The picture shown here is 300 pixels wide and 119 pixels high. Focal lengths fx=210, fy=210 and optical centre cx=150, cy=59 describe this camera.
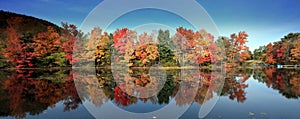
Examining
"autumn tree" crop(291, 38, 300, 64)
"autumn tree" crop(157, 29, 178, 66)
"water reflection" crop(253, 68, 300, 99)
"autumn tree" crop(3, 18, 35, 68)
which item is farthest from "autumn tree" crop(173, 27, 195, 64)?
"autumn tree" crop(3, 18, 35, 68)

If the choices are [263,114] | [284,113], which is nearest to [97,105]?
[263,114]

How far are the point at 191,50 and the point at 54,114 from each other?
86.8 feet

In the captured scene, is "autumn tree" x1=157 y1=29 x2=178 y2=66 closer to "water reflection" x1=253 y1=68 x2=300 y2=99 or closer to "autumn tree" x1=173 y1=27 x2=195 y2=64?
"autumn tree" x1=173 y1=27 x2=195 y2=64

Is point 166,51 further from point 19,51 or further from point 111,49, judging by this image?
point 19,51

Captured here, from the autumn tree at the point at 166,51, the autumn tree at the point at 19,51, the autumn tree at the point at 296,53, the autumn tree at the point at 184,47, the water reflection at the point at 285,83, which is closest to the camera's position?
the water reflection at the point at 285,83

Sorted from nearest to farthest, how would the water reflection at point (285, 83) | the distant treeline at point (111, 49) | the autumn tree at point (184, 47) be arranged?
the water reflection at point (285, 83), the distant treeline at point (111, 49), the autumn tree at point (184, 47)

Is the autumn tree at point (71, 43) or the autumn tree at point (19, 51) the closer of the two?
the autumn tree at point (19, 51)

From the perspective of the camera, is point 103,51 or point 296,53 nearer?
point 103,51

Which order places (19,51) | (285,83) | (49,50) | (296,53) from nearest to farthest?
(285,83), (19,51), (49,50), (296,53)

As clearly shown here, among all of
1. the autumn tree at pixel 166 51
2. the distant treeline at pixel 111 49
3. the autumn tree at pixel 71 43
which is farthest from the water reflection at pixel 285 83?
the autumn tree at pixel 71 43

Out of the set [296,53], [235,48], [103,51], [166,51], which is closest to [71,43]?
[103,51]

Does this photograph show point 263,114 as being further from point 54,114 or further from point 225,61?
point 225,61

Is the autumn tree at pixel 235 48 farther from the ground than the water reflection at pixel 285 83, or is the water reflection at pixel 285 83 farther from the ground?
the autumn tree at pixel 235 48

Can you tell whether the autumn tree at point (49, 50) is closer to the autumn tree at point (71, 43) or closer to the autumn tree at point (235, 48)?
the autumn tree at point (71, 43)
